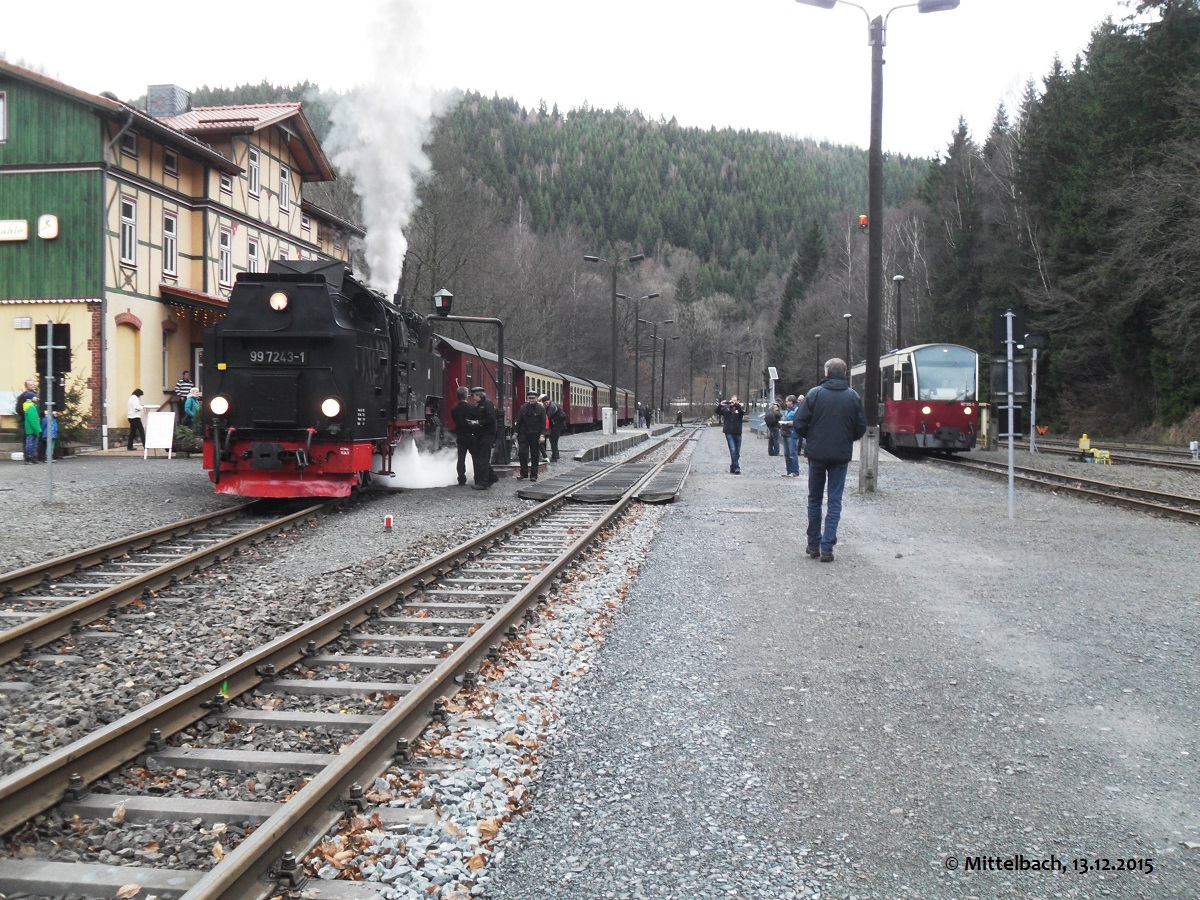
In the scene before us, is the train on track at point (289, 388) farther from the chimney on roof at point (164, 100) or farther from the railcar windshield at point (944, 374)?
the chimney on roof at point (164, 100)

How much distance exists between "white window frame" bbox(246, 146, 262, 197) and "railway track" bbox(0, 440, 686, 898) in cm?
2720

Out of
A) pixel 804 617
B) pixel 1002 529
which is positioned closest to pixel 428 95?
pixel 1002 529

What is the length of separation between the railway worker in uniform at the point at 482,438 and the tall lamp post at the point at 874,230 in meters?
6.49

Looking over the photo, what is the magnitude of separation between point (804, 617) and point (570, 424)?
125ft

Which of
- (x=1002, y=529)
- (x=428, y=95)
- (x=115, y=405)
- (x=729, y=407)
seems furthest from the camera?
(x=115, y=405)

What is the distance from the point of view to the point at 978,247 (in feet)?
189

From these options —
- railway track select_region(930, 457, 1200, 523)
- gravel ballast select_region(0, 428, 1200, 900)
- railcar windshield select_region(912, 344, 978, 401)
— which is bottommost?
gravel ballast select_region(0, 428, 1200, 900)

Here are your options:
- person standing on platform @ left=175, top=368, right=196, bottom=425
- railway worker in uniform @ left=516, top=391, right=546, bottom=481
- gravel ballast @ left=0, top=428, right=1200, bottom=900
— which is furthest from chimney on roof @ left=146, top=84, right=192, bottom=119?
gravel ballast @ left=0, top=428, right=1200, bottom=900

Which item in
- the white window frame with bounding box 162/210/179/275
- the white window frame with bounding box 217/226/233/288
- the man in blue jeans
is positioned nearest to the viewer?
the man in blue jeans

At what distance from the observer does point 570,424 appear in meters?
45.2

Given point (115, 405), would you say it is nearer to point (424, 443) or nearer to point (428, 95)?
point (424, 443)

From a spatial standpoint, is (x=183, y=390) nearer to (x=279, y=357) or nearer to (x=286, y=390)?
(x=279, y=357)

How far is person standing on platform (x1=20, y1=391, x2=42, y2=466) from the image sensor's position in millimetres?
19578

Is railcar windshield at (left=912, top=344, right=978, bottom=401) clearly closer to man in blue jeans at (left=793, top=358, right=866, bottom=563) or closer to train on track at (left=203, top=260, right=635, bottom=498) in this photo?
train on track at (left=203, top=260, right=635, bottom=498)
